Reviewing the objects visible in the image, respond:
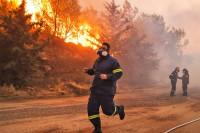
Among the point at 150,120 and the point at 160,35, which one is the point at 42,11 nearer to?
the point at 150,120

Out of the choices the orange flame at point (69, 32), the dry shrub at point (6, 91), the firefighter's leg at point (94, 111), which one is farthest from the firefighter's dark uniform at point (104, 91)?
the orange flame at point (69, 32)

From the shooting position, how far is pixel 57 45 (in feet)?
82.8

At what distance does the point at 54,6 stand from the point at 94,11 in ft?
66.0

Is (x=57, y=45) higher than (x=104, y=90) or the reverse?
higher

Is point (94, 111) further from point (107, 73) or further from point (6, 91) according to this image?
point (6, 91)

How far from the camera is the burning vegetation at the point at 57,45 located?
11.1 m

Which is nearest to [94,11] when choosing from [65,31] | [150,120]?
[65,31]

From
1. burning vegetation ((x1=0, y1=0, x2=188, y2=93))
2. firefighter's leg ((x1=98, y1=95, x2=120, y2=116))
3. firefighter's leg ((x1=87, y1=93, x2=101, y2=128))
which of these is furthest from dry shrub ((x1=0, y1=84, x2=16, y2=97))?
firefighter's leg ((x1=98, y1=95, x2=120, y2=116))

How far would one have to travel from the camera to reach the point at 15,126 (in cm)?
480

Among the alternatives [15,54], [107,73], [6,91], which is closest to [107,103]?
[107,73]

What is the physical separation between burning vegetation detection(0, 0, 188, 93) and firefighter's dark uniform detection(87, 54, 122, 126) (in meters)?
8.12

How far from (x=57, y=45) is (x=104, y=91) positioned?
22288 millimetres

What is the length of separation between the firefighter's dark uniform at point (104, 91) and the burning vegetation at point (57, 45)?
812cm

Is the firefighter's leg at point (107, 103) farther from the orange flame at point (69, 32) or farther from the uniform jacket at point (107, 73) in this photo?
the orange flame at point (69, 32)
